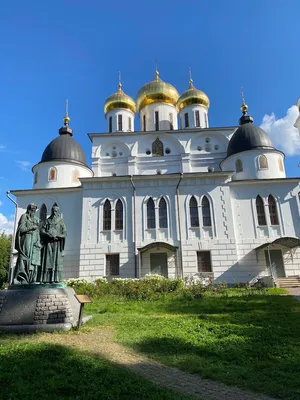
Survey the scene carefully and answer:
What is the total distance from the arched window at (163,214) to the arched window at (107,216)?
10.2 ft

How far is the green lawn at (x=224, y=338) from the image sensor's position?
15.0ft

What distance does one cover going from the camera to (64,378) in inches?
168

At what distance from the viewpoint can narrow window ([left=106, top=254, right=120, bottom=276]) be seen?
18.6 metres

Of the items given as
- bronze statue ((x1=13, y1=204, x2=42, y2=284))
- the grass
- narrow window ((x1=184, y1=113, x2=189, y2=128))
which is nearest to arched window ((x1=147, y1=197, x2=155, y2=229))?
narrow window ((x1=184, y1=113, x2=189, y2=128))

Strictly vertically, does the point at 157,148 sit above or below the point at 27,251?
above

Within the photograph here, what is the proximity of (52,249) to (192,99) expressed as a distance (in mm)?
22253

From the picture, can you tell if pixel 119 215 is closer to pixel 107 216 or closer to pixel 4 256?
pixel 107 216

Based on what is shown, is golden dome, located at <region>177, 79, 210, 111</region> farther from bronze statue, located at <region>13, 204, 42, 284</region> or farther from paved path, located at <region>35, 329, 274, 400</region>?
paved path, located at <region>35, 329, 274, 400</region>

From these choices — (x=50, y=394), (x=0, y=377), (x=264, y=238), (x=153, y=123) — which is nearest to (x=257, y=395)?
(x=50, y=394)

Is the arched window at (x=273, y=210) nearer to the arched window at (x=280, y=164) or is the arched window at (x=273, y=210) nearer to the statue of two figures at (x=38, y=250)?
the arched window at (x=280, y=164)

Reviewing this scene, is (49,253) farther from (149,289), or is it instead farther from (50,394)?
(149,289)

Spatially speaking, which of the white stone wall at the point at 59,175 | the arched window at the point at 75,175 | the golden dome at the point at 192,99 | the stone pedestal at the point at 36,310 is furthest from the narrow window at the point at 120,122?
the stone pedestal at the point at 36,310

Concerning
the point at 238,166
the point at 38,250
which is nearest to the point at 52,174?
the point at 238,166

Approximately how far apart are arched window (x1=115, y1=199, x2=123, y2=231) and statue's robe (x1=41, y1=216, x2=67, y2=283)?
35.4 feet
